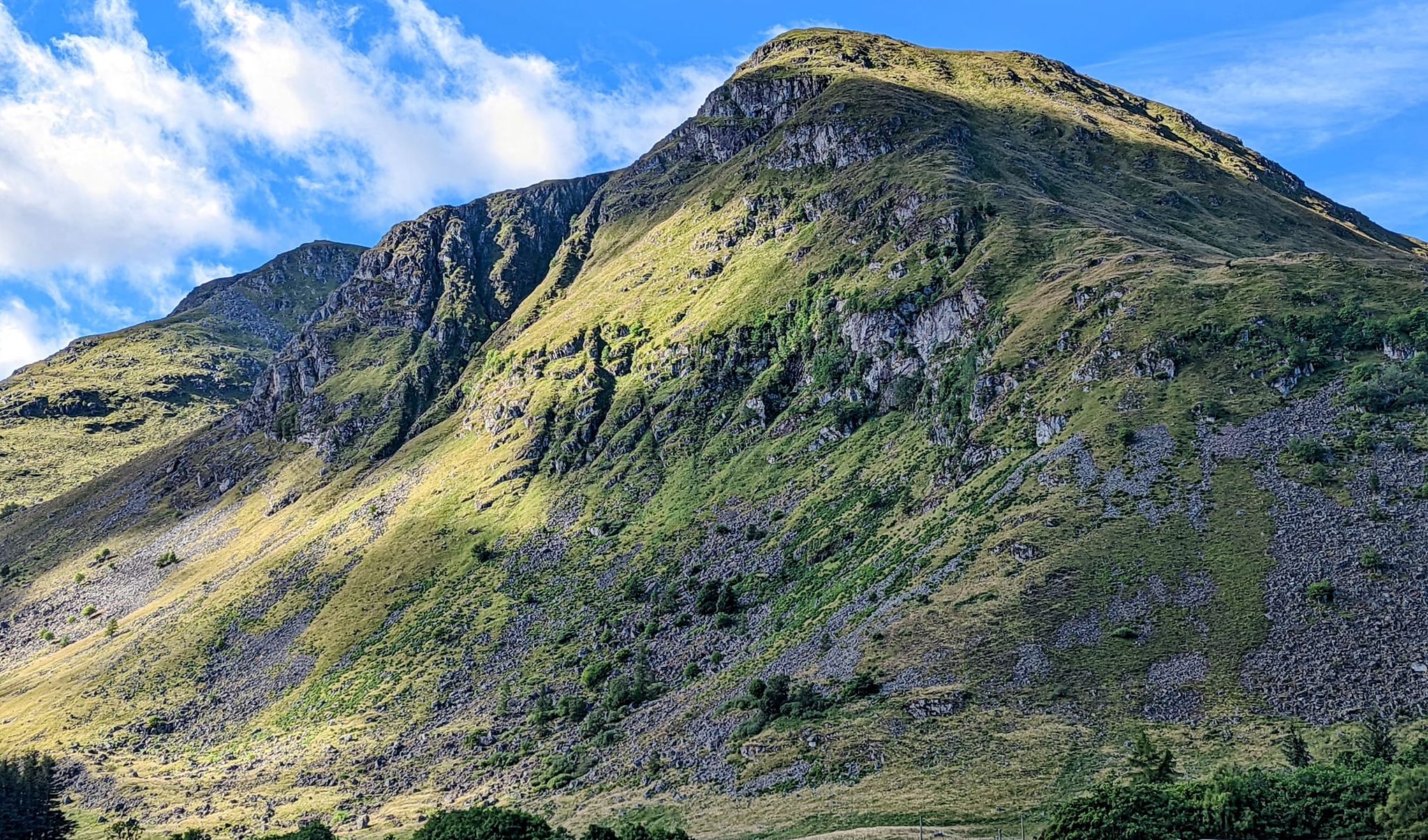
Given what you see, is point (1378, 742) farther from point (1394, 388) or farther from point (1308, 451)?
point (1394, 388)

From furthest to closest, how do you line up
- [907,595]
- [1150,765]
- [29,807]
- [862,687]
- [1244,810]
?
[29,807] → [907,595] → [862,687] → [1150,765] → [1244,810]

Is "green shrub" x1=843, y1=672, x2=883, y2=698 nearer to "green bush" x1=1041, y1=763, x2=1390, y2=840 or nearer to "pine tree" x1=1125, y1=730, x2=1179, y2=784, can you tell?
"pine tree" x1=1125, y1=730, x2=1179, y2=784

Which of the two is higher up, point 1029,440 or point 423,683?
point 1029,440

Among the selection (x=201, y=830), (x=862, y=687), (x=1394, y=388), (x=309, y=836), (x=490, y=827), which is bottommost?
(x=490, y=827)

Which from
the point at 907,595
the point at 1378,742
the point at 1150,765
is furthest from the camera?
the point at 907,595

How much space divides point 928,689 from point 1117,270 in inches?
3263

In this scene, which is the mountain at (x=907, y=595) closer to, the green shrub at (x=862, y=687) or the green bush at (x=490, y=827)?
the green shrub at (x=862, y=687)

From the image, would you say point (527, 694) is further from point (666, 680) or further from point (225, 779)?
point (225, 779)

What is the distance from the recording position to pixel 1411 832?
52.1 m

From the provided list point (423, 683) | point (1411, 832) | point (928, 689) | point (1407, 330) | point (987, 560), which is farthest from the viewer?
point (423, 683)

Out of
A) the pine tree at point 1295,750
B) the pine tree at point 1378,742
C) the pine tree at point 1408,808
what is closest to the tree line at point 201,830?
→ the pine tree at point 1295,750

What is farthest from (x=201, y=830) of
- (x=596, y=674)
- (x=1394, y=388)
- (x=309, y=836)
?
(x=1394, y=388)

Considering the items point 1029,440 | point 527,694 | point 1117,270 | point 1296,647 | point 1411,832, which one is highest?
point 1117,270

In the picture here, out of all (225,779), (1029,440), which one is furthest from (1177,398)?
(225,779)
